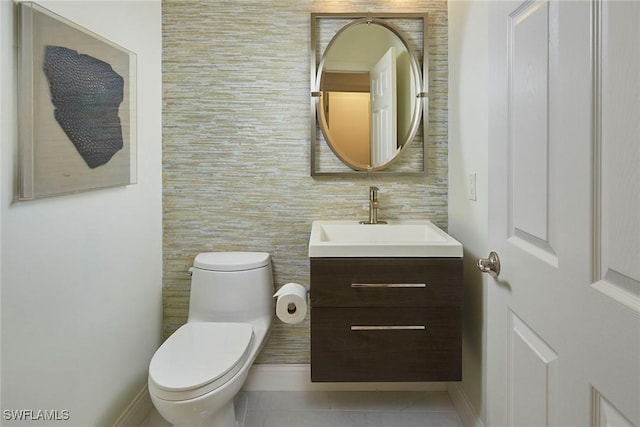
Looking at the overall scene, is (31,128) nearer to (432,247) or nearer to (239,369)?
(239,369)

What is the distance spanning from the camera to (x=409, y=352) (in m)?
1.96

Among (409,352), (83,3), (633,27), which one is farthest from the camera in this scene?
(409,352)

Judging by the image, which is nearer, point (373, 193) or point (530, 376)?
point (530, 376)

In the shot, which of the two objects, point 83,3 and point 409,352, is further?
point 409,352

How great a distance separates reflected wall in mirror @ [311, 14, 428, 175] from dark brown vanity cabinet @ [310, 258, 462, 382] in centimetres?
70

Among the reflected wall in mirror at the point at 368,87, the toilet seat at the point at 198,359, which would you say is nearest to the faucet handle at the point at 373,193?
the reflected wall in mirror at the point at 368,87

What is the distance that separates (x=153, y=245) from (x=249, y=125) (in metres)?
0.76

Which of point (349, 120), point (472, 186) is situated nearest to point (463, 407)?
point (472, 186)

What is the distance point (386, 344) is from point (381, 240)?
562 millimetres

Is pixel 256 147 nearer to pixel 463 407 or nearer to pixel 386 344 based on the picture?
pixel 386 344

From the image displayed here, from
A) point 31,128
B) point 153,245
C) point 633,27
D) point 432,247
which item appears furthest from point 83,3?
point 633,27

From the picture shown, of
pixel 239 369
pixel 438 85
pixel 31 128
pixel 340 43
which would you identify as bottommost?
pixel 239 369

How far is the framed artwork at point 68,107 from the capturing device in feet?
4.44

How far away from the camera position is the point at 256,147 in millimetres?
2467
